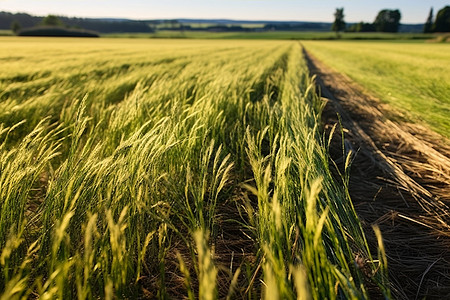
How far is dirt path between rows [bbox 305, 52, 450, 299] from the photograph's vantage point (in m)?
1.02

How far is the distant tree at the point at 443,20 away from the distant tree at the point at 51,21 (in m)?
95.0

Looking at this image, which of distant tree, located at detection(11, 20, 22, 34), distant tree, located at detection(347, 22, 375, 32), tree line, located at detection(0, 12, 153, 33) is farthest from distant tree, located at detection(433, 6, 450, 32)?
distant tree, located at detection(11, 20, 22, 34)

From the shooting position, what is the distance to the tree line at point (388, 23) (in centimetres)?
6825

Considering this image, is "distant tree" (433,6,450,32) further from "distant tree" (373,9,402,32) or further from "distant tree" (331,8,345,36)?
"distant tree" (331,8,345,36)

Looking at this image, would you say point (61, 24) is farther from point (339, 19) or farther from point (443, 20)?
point (443, 20)

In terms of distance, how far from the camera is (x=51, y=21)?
71.2 meters

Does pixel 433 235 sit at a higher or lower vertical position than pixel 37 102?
lower

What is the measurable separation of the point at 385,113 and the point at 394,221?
8.55 ft

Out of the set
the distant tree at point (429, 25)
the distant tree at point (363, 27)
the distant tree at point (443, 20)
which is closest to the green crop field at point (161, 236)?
the distant tree at point (443, 20)

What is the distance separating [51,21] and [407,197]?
89656mm

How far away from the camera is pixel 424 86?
4578 mm

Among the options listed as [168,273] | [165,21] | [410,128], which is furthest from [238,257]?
[165,21]

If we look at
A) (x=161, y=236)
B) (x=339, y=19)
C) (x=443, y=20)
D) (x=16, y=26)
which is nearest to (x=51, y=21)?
(x=16, y=26)

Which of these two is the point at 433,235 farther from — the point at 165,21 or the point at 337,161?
the point at 165,21
